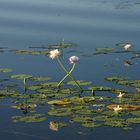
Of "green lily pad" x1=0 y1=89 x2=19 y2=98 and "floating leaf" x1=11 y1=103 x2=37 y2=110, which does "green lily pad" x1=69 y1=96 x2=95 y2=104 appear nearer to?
"floating leaf" x1=11 y1=103 x2=37 y2=110

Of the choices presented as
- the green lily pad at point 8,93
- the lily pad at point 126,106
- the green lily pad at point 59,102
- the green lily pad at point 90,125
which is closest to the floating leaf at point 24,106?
the green lily pad at point 59,102

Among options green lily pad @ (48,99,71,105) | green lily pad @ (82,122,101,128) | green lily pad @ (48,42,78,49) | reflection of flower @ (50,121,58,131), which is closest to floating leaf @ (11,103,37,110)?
green lily pad @ (48,99,71,105)

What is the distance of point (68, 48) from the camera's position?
10930mm

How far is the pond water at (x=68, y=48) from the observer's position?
6441 mm

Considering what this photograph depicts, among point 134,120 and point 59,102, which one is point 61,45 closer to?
point 59,102

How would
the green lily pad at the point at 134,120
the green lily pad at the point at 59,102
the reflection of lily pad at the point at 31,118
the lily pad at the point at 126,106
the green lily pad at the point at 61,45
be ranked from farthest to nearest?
the green lily pad at the point at 61,45, the green lily pad at the point at 59,102, the lily pad at the point at 126,106, the reflection of lily pad at the point at 31,118, the green lily pad at the point at 134,120

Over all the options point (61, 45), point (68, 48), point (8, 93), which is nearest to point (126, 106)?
point (8, 93)

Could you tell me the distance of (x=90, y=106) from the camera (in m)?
7.21

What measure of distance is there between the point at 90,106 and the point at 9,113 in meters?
1.14

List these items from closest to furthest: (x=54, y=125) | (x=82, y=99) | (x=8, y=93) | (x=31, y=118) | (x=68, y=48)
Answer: (x=54, y=125), (x=31, y=118), (x=82, y=99), (x=8, y=93), (x=68, y=48)

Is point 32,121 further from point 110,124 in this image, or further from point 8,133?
point 110,124

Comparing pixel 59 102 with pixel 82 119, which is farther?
pixel 59 102

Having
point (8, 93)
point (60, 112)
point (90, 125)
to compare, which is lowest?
point (90, 125)

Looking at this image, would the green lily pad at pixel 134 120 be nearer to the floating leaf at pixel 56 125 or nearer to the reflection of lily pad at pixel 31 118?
the floating leaf at pixel 56 125
